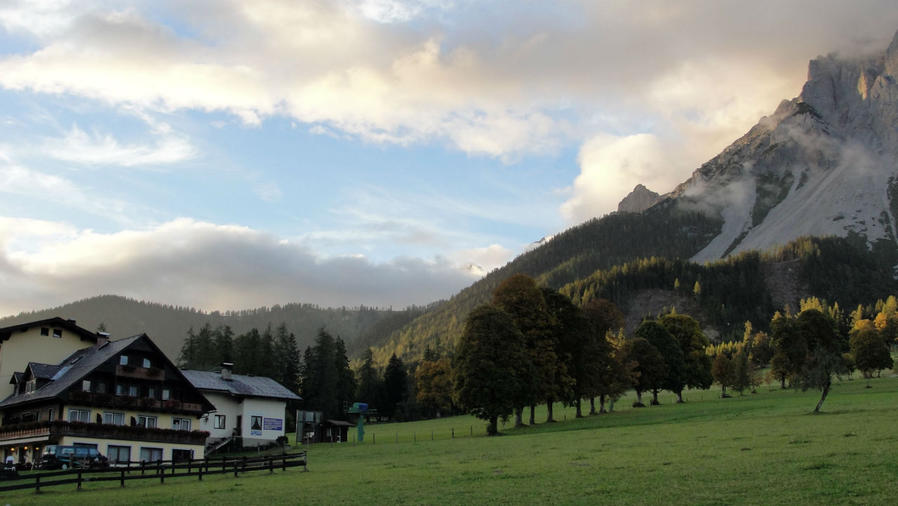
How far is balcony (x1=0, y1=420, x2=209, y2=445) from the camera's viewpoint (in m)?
61.4

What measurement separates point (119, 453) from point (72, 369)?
10483 mm

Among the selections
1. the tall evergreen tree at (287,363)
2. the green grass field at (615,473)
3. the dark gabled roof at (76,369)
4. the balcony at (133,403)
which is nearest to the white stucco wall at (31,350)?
the dark gabled roof at (76,369)

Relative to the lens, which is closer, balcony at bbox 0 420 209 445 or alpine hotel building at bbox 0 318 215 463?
balcony at bbox 0 420 209 445

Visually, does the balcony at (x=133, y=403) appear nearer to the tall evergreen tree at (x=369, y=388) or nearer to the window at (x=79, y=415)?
the window at (x=79, y=415)

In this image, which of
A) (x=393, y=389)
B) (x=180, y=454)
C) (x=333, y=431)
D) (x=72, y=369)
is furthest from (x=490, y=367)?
(x=393, y=389)

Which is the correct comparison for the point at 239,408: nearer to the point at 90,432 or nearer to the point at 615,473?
the point at 90,432

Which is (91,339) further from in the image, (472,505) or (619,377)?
(472,505)

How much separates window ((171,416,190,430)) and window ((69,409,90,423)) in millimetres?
8684

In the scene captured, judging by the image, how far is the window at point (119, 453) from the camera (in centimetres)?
6391

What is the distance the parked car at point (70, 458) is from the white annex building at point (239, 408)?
20677 mm

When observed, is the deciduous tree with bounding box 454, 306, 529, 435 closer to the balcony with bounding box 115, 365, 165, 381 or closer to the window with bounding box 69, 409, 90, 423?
the balcony with bounding box 115, 365, 165, 381

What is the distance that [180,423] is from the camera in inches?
2862

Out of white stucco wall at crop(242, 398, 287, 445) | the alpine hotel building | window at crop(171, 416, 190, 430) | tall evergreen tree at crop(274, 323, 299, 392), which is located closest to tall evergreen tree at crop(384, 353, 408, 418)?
tall evergreen tree at crop(274, 323, 299, 392)

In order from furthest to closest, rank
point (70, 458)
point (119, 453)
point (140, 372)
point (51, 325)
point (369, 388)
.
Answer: point (369, 388) → point (51, 325) → point (140, 372) → point (119, 453) → point (70, 458)
